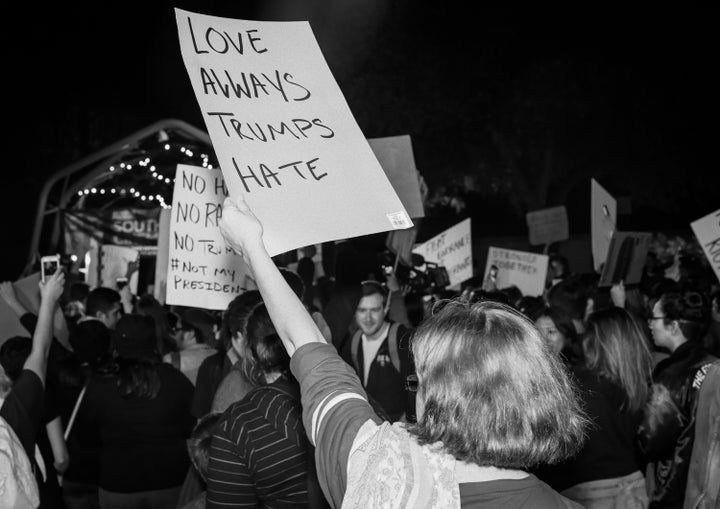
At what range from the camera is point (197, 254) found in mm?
5312

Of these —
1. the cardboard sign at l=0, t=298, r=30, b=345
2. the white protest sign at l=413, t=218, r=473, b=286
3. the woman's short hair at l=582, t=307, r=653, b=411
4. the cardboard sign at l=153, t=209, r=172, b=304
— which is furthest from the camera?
the white protest sign at l=413, t=218, r=473, b=286

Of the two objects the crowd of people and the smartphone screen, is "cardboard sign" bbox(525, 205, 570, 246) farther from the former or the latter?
the smartphone screen

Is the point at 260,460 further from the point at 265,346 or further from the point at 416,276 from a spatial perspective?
the point at 416,276

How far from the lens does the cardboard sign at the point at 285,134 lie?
2727 mm

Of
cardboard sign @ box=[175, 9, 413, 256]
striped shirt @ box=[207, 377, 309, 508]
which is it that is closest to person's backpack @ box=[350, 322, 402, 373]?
striped shirt @ box=[207, 377, 309, 508]

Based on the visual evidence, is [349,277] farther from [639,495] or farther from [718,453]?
[718,453]

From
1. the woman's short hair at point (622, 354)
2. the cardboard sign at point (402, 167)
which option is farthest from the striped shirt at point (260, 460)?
the cardboard sign at point (402, 167)

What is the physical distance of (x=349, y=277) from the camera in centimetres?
725

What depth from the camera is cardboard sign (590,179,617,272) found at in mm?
7875

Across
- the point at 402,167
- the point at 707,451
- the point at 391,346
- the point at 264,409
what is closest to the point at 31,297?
the point at 391,346

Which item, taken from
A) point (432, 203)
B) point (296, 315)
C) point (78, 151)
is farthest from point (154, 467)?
point (432, 203)

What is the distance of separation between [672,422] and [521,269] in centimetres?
656

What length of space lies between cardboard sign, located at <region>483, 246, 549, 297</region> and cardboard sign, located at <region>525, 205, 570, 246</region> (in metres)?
1.66

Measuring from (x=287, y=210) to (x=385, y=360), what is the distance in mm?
3664
